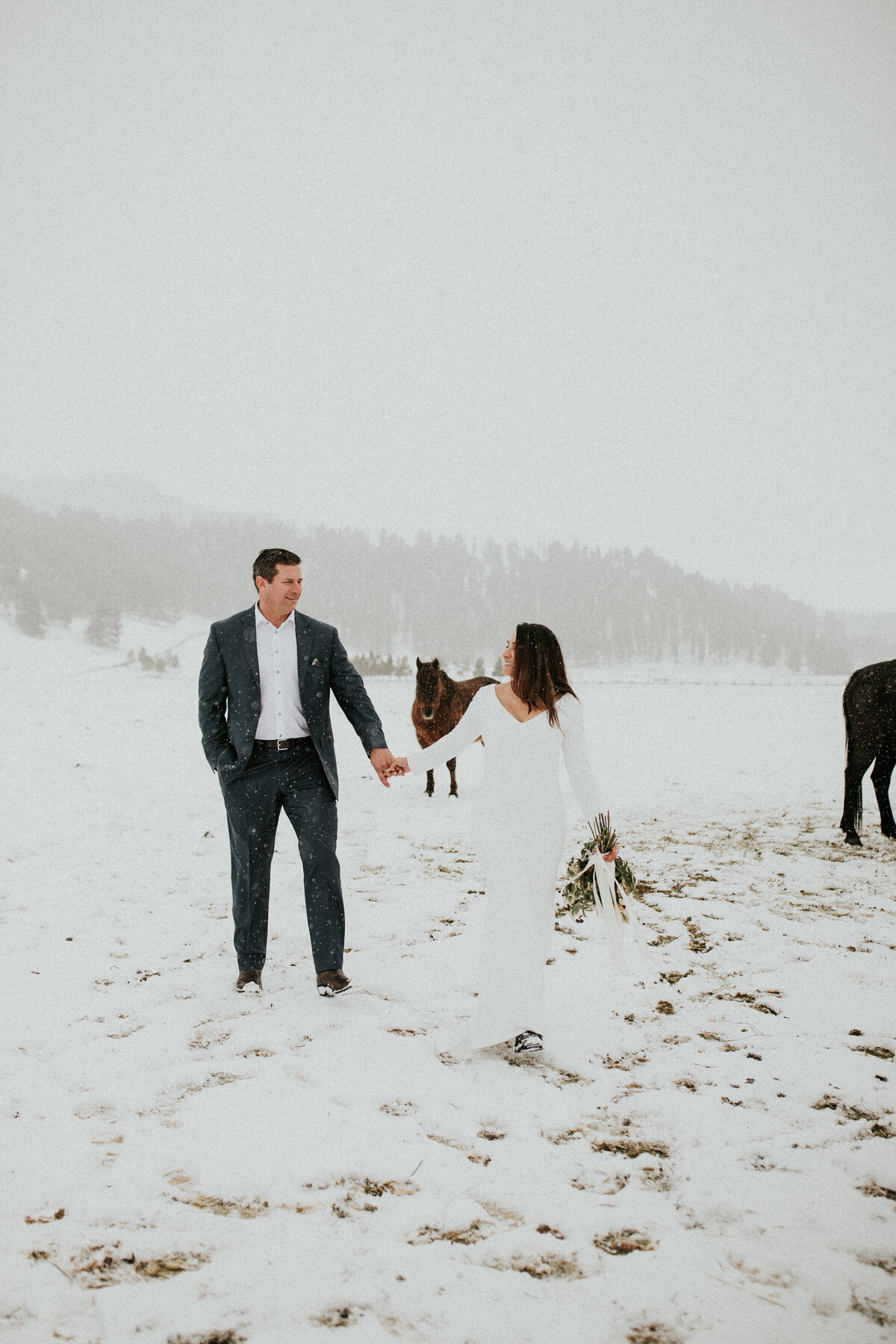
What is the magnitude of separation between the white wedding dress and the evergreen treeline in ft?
179

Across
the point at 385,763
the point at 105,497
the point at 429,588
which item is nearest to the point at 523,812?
the point at 385,763

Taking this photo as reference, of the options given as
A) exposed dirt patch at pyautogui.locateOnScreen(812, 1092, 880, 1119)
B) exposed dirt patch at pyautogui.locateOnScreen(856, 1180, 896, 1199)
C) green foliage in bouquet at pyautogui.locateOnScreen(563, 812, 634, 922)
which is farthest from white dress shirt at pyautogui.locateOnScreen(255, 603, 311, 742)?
exposed dirt patch at pyautogui.locateOnScreen(856, 1180, 896, 1199)

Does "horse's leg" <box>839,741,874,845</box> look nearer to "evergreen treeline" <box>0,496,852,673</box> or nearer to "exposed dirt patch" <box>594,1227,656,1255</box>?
"exposed dirt patch" <box>594,1227,656,1255</box>

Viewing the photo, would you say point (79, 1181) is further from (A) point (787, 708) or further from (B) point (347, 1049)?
(A) point (787, 708)

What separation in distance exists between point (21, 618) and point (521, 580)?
174 ft

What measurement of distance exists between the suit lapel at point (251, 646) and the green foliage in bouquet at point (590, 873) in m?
2.09

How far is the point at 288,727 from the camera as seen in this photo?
3.90 metres

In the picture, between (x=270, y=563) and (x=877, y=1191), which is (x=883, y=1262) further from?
(x=270, y=563)

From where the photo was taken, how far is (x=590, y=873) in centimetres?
361

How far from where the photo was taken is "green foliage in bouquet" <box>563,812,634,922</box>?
353 cm

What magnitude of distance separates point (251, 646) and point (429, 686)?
608 centimetres

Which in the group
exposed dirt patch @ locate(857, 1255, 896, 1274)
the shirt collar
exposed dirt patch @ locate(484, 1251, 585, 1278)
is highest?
the shirt collar

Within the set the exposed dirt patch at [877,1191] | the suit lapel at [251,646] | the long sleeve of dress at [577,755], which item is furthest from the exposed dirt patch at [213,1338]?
the suit lapel at [251,646]

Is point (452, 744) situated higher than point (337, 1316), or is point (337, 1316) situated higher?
point (452, 744)
